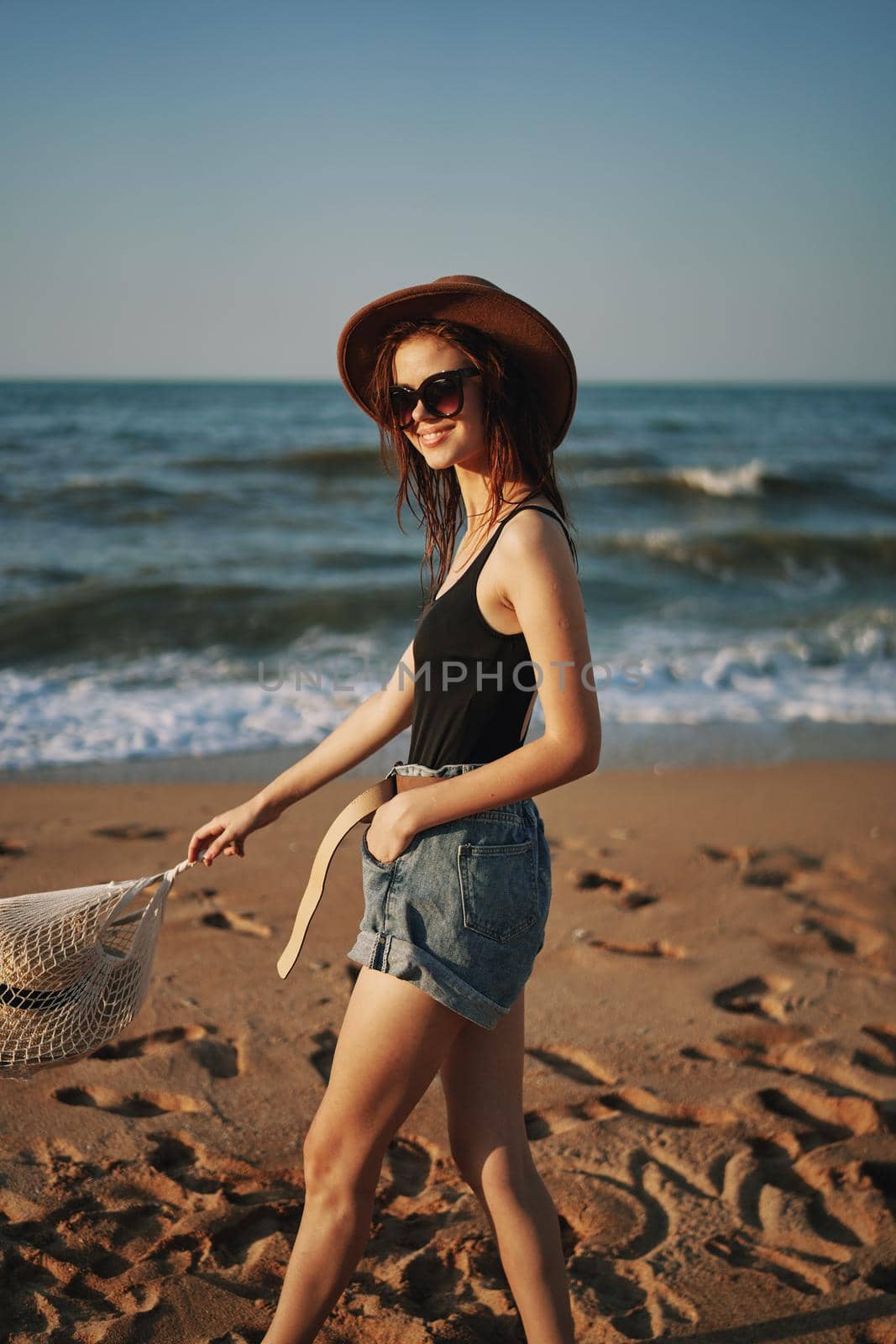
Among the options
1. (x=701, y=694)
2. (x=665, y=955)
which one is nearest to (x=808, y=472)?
(x=701, y=694)

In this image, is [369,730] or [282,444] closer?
[369,730]

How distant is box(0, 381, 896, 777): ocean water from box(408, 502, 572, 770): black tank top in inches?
22.6

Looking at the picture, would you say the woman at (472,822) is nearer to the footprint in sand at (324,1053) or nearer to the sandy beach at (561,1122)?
the sandy beach at (561,1122)

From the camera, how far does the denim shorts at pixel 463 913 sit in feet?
6.18

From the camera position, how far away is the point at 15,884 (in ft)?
15.0

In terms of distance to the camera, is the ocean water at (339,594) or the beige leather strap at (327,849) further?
the ocean water at (339,594)

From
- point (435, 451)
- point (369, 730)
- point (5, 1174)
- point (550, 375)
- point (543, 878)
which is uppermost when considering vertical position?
point (550, 375)

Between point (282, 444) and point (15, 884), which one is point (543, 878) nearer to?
point (15, 884)

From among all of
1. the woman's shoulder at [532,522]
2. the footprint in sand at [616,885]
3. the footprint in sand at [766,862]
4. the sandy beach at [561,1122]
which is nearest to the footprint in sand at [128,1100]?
the sandy beach at [561,1122]

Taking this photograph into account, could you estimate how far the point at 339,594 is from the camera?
456 inches

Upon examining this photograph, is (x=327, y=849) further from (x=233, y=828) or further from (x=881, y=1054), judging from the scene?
(x=881, y=1054)

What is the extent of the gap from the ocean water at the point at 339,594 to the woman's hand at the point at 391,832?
84cm

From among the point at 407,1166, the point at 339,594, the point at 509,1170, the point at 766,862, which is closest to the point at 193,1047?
the point at 407,1166

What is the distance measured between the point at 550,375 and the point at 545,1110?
7.03 ft
